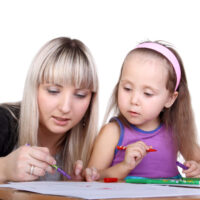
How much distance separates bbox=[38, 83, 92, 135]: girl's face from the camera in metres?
1.64

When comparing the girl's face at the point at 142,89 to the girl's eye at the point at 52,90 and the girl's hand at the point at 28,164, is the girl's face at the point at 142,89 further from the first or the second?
the girl's hand at the point at 28,164

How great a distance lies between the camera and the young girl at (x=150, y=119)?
68.5 inches

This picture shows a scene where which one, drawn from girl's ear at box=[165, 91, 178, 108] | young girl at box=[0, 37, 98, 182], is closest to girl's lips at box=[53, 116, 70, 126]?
young girl at box=[0, 37, 98, 182]

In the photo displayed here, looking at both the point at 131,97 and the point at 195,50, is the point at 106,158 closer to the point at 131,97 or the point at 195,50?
the point at 131,97

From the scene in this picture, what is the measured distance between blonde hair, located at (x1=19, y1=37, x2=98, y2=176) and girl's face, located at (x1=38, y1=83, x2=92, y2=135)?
0.02 metres

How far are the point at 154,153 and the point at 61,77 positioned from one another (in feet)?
1.90

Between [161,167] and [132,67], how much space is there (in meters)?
0.48

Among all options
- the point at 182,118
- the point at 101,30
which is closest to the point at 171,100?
the point at 182,118

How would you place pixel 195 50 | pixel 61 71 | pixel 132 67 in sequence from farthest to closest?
pixel 195 50 < pixel 132 67 < pixel 61 71

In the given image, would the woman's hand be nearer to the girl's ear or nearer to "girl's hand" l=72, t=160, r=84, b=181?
"girl's hand" l=72, t=160, r=84, b=181

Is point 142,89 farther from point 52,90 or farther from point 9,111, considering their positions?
point 9,111

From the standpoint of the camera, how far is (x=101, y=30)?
341cm

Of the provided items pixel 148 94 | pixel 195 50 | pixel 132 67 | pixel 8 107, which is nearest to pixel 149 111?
pixel 148 94

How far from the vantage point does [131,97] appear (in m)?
1.74
